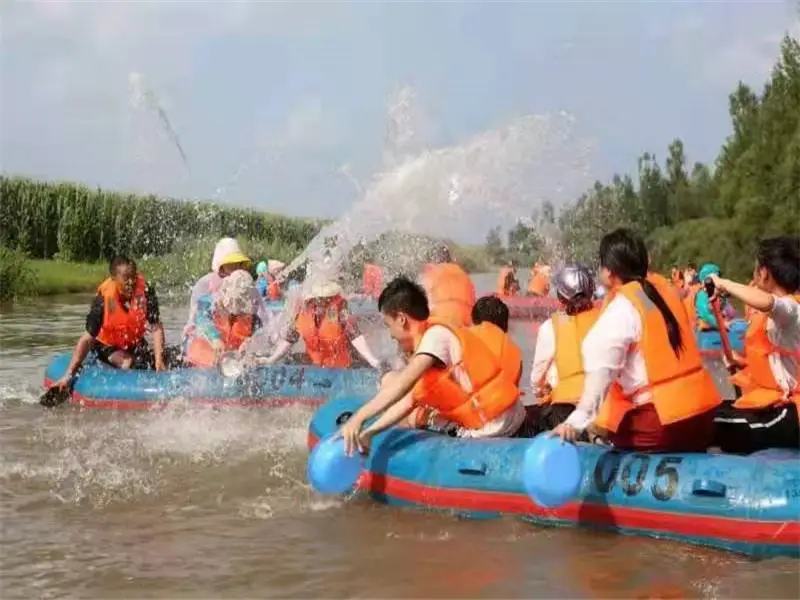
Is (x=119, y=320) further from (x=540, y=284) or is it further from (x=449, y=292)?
(x=540, y=284)

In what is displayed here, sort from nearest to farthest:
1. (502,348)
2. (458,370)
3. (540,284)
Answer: (458,370) < (502,348) < (540,284)

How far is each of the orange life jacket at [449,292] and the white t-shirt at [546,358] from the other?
5.64 ft

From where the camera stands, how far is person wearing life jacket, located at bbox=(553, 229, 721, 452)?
5.09 m

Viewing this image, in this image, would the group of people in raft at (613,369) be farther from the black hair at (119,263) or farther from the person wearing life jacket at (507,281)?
the person wearing life jacket at (507,281)

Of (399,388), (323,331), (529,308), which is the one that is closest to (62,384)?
(323,331)

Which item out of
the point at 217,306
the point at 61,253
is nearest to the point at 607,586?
the point at 217,306

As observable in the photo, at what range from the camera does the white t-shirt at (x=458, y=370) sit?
5.72 meters

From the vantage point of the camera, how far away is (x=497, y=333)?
6.41 metres

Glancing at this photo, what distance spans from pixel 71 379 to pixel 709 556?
6559mm

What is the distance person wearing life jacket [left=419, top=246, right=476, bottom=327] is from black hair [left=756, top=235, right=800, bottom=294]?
10.7 feet

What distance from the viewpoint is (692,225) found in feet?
127

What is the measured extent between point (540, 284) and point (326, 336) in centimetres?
1127

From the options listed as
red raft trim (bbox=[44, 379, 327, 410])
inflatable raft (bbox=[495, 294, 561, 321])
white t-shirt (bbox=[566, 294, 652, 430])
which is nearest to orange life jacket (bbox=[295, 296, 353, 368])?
red raft trim (bbox=[44, 379, 327, 410])

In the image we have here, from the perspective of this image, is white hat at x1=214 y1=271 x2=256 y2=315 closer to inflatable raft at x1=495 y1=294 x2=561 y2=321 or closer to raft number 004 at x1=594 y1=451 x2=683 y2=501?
raft number 004 at x1=594 y1=451 x2=683 y2=501
